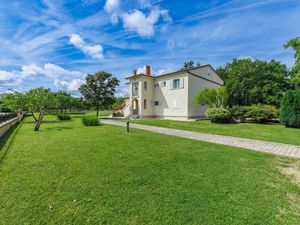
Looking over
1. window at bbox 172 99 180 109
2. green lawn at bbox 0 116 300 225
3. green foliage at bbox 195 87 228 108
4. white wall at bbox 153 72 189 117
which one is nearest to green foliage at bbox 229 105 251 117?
green foliage at bbox 195 87 228 108

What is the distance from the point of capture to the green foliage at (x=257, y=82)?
24.8m

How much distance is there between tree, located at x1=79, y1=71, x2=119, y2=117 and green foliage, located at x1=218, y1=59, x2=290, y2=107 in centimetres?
2288

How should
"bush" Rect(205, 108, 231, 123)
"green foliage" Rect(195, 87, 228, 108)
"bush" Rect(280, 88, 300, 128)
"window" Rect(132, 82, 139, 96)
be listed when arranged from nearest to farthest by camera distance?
"bush" Rect(280, 88, 300, 128) < "bush" Rect(205, 108, 231, 123) < "green foliage" Rect(195, 87, 228, 108) < "window" Rect(132, 82, 139, 96)

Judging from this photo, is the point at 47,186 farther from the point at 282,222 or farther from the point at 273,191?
the point at 273,191

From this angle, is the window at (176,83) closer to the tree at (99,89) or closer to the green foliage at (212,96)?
the green foliage at (212,96)

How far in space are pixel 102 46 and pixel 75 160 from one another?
12413 millimetres

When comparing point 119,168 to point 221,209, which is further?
point 119,168

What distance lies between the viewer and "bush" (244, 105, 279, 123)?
47.4ft

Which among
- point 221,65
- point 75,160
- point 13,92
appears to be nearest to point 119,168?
point 75,160

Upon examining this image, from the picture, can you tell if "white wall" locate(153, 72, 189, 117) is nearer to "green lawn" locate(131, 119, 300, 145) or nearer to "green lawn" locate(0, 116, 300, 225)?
"green lawn" locate(131, 119, 300, 145)

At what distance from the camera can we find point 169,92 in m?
20.2

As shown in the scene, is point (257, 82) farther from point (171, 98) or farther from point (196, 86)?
point (171, 98)

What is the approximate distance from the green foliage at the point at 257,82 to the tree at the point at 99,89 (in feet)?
75.1

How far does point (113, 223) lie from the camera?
217cm
